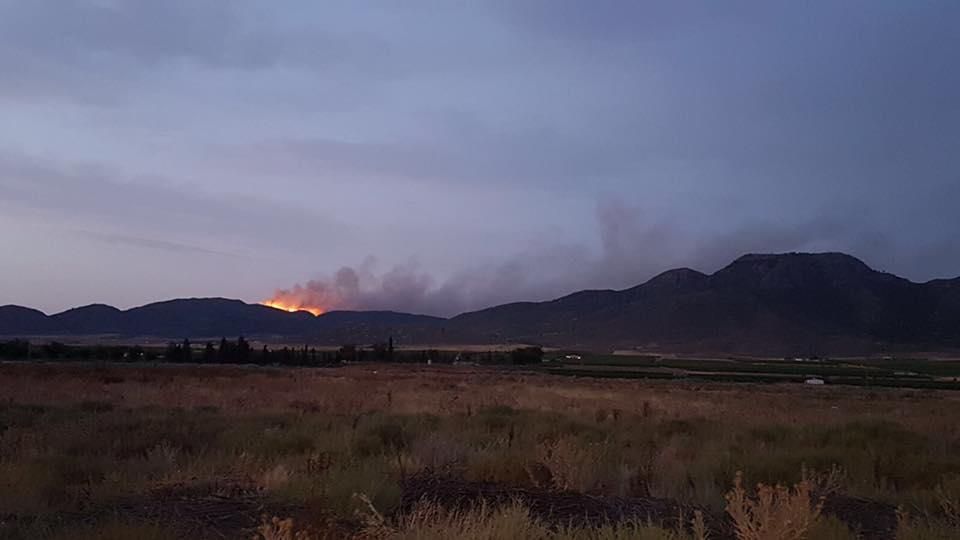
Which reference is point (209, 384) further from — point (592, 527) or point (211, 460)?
point (592, 527)

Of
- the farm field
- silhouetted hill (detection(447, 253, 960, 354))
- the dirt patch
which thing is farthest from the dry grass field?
silhouetted hill (detection(447, 253, 960, 354))

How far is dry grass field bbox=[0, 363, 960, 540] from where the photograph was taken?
778 centimetres

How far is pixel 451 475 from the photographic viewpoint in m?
11.0

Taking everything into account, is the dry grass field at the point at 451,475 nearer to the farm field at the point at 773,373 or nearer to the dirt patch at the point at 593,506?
the dirt patch at the point at 593,506

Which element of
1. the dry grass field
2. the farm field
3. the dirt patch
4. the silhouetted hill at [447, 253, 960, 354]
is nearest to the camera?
the dry grass field

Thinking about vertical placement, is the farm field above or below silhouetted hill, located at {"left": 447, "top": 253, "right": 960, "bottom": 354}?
below

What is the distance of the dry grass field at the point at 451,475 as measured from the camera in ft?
25.5

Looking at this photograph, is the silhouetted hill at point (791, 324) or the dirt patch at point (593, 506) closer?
Result: the dirt patch at point (593, 506)

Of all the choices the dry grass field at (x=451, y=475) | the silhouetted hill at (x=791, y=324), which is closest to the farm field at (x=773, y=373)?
the silhouetted hill at (x=791, y=324)

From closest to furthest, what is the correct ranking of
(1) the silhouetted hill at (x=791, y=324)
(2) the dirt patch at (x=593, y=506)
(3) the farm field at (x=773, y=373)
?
(2) the dirt patch at (x=593, y=506) < (3) the farm field at (x=773, y=373) < (1) the silhouetted hill at (x=791, y=324)

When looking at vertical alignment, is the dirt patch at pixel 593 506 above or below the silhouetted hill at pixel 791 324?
below

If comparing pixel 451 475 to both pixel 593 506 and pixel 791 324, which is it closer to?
pixel 593 506

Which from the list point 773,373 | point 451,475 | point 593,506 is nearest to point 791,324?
point 773,373

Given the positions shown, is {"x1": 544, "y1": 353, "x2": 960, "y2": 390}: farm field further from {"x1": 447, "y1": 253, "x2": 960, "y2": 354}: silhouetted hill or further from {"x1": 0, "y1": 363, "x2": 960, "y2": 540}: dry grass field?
{"x1": 0, "y1": 363, "x2": 960, "y2": 540}: dry grass field
